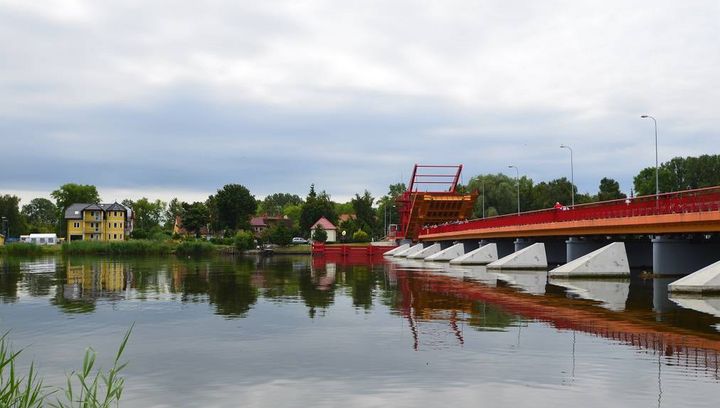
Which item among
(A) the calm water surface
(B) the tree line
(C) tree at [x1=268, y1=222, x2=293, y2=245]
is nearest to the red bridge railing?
(A) the calm water surface

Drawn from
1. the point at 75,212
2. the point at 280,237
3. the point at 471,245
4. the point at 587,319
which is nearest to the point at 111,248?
the point at 280,237

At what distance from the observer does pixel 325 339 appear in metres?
17.4

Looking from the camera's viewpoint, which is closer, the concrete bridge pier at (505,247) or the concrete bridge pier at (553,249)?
the concrete bridge pier at (553,249)

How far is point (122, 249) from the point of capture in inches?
3991

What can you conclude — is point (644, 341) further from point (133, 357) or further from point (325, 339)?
point (133, 357)

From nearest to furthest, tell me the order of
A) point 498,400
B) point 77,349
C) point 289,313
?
point 498,400 < point 77,349 < point 289,313

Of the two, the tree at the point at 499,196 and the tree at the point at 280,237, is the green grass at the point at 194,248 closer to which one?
the tree at the point at 280,237

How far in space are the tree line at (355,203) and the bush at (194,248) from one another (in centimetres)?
1620

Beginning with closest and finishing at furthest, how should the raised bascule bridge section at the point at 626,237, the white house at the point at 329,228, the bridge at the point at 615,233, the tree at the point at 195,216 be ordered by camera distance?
the raised bascule bridge section at the point at 626,237, the bridge at the point at 615,233, the tree at the point at 195,216, the white house at the point at 329,228

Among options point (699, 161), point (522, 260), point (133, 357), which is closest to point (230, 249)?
point (522, 260)

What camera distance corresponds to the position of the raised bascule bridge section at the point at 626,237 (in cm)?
2981

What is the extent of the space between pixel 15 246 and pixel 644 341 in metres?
101

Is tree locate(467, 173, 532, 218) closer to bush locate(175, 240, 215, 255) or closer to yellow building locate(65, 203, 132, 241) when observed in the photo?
bush locate(175, 240, 215, 255)

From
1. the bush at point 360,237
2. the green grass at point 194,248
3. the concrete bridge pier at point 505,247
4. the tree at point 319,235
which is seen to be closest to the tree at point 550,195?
the bush at point 360,237
